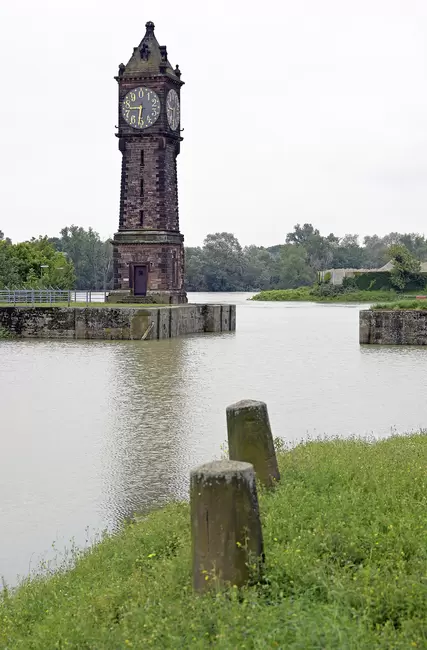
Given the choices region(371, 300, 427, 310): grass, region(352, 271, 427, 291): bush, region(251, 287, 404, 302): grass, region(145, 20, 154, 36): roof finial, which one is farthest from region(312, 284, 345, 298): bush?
region(371, 300, 427, 310): grass

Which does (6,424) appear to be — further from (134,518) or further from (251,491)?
(251,491)

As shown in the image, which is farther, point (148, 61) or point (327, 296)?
point (327, 296)

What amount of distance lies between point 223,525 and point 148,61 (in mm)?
51984

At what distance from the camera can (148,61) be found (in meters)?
55.1

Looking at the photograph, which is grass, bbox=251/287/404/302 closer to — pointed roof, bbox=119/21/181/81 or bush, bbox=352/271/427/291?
bush, bbox=352/271/427/291

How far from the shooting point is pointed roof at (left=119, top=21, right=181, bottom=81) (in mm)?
54281

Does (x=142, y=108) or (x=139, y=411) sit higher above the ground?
(x=142, y=108)

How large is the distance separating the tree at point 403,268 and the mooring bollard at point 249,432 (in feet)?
317

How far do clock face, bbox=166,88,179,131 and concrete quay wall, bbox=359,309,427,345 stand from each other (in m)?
19.7

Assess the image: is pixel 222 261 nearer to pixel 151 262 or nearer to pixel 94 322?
pixel 151 262

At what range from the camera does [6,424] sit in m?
20.2

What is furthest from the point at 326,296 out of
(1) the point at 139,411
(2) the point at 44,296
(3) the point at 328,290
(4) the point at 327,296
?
(1) the point at 139,411

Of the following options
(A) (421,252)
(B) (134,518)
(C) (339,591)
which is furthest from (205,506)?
(A) (421,252)

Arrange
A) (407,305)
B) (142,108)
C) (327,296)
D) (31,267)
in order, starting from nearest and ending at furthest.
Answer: (407,305) → (142,108) → (31,267) → (327,296)
